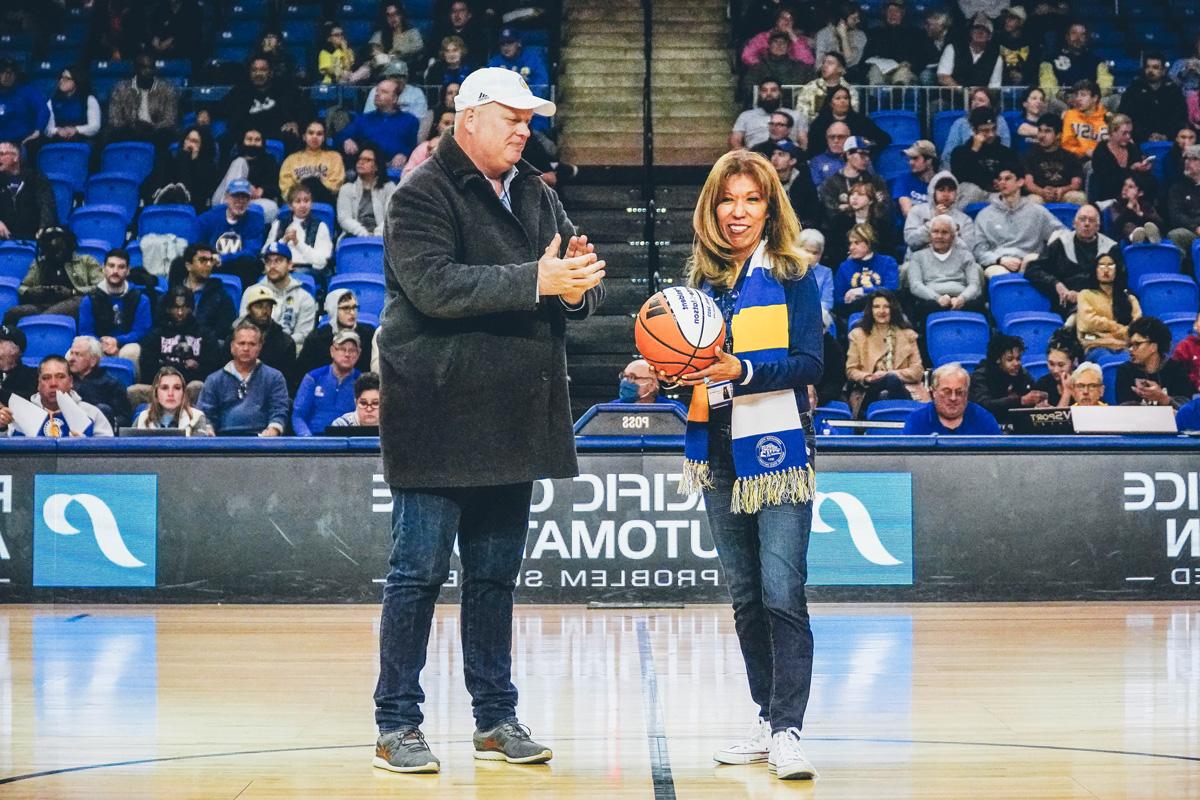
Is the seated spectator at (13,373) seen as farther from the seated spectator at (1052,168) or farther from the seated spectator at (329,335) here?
→ the seated spectator at (1052,168)

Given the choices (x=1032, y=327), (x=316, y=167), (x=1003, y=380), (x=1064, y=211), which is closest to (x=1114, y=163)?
(x=1064, y=211)

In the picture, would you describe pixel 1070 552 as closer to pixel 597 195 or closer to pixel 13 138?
pixel 597 195

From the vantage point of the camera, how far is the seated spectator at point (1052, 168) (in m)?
14.9

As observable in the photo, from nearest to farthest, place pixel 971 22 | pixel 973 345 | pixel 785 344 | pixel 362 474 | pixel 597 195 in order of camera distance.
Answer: pixel 785 344, pixel 362 474, pixel 973 345, pixel 597 195, pixel 971 22

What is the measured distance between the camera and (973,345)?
13023mm

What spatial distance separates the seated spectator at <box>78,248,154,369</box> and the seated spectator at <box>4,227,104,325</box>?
42 centimetres

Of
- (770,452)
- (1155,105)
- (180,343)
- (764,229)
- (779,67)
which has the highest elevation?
(779,67)

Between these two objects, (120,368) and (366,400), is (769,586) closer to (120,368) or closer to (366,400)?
(366,400)

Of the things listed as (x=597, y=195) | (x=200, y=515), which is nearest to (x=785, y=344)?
(x=200, y=515)

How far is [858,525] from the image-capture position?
938 cm

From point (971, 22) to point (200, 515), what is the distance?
34.8 ft

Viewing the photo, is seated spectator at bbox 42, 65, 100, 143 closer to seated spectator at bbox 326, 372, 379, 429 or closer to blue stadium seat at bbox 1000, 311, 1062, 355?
seated spectator at bbox 326, 372, 379, 429

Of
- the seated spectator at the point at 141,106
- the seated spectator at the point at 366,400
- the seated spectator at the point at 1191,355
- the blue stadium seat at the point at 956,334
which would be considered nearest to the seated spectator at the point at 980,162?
the blue stadium seat at the point at 956,334

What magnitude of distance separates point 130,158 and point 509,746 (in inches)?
484
